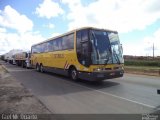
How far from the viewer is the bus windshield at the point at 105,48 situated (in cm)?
1321

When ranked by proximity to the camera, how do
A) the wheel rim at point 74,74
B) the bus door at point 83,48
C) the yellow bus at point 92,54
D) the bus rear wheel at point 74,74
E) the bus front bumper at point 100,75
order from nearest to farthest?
the bus front bumper at point 100,75
the yellow bus at point 92,54
the bus door at point 83,48
the bus rear wheel at point 74,74
the wheel rim at point 74,74

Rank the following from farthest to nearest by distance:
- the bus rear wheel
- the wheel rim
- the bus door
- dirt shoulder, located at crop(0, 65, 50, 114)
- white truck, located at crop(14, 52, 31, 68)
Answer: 1. white truck, located at crop(14, 52, 31, 68)
2. the wheel rim
3. the bus rear wheel
4. the bus door
5. dirt shoulder, located at crop(0, 65, 50, 114)

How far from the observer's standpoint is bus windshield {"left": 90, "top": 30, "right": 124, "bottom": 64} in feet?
→ 43.3

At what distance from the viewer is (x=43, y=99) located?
1008cm

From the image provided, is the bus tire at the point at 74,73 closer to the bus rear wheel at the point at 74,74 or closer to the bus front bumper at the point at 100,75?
the bus rear wheel at the point at 74,74

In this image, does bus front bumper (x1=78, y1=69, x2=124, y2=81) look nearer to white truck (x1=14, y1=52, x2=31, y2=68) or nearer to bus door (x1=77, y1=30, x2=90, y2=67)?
bus door (x1=77, y1=30, x2=90, y2=67)

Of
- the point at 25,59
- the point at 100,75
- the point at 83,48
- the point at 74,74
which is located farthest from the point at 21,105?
the point at 25,59

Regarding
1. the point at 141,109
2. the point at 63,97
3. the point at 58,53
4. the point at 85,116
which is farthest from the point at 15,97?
the point at 58,53

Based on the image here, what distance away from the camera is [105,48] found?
13586 mm

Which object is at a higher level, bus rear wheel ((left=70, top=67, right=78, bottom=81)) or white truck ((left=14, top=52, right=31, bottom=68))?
white truck ((left=14, top=52, right=31, bottom=68))

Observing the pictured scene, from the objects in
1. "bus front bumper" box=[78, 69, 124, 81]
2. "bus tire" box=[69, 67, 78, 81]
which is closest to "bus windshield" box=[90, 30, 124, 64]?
"bus front bumper" box=[78, 69, 124, 81]

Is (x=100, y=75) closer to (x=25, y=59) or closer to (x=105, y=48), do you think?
(x=105, y=48)

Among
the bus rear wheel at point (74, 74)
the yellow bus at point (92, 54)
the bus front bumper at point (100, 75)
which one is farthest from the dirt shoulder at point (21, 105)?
the bus rear wheel at point (74, 74)

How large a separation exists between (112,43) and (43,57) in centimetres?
1145
